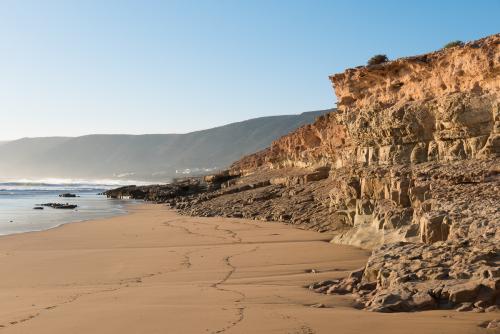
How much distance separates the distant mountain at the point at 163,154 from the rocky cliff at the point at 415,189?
119 metres

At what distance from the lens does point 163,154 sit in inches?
7087

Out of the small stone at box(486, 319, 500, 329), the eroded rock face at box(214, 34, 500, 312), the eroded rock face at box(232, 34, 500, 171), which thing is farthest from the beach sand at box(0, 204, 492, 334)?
the eroded rock face at box(232, 34, 500, 171)

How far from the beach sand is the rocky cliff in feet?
2.02

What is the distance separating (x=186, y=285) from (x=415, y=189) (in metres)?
5.97

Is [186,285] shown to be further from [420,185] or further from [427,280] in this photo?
[420,185]

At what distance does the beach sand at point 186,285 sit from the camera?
19.4ft

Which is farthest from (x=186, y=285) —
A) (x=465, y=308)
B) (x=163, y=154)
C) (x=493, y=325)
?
(x=163, y=154)

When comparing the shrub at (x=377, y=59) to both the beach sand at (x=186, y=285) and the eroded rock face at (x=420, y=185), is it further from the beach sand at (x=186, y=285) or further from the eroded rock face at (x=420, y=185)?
the beach sand at (x=186, y=285)

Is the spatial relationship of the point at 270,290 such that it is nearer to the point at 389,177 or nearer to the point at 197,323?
the point at 197,323

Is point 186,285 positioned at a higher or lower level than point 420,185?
lower

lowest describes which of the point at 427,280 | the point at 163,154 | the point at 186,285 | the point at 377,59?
the point at 186,285

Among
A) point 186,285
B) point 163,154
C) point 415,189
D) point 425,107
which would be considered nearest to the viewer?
point 186,285

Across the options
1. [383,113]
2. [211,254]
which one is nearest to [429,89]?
[383,113]

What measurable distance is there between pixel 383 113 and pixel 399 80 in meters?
1.58
